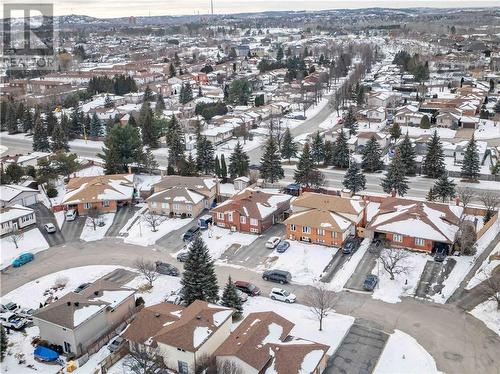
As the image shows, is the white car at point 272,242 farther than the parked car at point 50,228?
No

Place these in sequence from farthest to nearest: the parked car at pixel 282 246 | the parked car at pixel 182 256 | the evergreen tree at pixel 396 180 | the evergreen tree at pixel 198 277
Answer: the evergreen tree at pixel 396 180 → the parked car at pixel 282 246 → the parked car at pixel 182 256 → the evergreen tree at pixel 198 277

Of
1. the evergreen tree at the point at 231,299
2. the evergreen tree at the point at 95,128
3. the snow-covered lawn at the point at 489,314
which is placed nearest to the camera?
the snow-covered lawn at the point at 489,314

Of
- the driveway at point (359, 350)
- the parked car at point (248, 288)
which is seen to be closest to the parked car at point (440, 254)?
the driveway at point (359, 350)

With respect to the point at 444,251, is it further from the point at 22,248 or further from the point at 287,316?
the point at 22,248

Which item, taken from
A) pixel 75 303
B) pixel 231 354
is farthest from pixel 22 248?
pixel 231 354

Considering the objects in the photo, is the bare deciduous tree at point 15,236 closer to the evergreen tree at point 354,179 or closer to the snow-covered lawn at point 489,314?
the evergreen tree at point 354,179

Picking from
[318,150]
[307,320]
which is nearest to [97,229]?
[307,320]

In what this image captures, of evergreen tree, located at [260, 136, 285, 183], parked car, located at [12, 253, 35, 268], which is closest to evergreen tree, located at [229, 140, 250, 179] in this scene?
evergreen tree, located at [260, 136, 285, 183]
